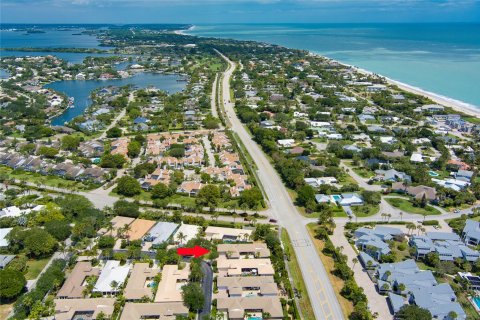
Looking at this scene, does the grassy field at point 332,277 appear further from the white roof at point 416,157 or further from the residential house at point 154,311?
the white roof at point 416,157

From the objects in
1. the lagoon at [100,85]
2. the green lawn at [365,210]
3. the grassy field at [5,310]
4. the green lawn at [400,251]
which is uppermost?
the green lawn at [400,251]

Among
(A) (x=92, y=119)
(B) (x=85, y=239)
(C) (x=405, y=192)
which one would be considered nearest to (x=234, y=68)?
(A) (x=92, y=119)

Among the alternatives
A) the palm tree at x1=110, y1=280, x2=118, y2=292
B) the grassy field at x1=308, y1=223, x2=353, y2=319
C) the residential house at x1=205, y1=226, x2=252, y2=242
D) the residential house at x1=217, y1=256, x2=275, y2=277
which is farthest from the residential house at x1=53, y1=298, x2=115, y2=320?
the grassy field at x1=308, y1=223, x2=353, y2=319

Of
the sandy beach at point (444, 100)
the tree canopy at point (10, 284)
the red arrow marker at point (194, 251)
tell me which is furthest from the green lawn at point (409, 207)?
the sandy beach at point (444, 100)

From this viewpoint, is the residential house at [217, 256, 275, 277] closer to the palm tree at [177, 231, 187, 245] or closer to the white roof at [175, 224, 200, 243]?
the palm tree at [177, 231, 187, 245]

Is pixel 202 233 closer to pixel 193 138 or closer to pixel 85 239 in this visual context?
pixel 85 239

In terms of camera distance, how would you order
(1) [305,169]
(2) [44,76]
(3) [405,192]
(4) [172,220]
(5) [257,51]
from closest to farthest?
(4) [172,220]
(3) [405,192]
(1) [305,169]
(2) [44,76]
(5) [257,51]

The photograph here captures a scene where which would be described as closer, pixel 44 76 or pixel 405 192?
pixel 405 192
